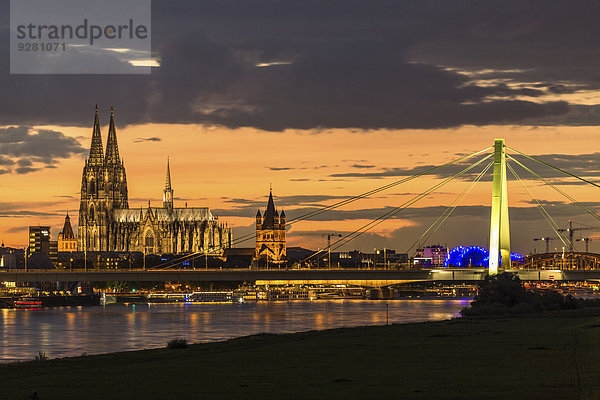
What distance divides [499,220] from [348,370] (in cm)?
5085

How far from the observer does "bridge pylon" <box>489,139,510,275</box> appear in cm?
8481

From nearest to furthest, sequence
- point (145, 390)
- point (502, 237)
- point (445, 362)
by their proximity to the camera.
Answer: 1. point (145, 390)
2. point (445, 362)
3. point (502, 237)

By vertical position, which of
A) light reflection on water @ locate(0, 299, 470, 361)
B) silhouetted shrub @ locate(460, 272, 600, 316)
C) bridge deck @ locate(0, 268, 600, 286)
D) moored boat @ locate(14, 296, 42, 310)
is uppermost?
bridge deck @ locate(0, 268, 600, 286)

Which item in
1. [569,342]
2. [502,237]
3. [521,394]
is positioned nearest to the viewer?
[521,394]

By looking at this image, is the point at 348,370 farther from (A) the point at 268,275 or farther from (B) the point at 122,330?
(A) the point at 268,275

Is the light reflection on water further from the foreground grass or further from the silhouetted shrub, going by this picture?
the foreground grass

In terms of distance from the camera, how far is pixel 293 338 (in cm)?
6041

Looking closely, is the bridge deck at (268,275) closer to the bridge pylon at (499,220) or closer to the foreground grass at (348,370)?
the bridge pylon at (499,220)

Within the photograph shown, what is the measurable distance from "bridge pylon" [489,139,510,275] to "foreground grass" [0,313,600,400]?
27244 millimetres

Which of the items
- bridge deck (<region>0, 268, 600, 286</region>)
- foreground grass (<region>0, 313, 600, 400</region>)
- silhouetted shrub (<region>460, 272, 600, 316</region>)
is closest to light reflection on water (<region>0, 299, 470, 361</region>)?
bridge deck (<region>0, 268, 600, 286</region>)

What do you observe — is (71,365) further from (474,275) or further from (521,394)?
(474,275)

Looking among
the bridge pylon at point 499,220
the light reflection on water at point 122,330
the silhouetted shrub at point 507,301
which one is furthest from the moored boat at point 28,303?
the bridge pylon at point 499,220

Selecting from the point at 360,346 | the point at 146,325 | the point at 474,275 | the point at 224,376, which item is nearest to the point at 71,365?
the point at 224,376

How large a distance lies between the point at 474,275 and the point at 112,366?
2925 inches
